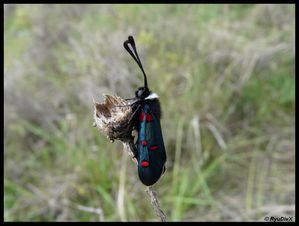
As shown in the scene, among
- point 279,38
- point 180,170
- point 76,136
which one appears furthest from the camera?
point 279,38

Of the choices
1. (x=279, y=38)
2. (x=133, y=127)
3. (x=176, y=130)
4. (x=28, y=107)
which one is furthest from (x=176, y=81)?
(x=133, y=127)

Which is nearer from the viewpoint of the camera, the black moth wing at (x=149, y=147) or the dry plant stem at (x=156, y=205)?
the dry plant stem at (x=156, y=205)

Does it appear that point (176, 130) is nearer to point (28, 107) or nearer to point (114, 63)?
point (114, 63)

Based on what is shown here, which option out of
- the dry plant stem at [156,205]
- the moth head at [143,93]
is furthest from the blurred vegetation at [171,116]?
the dry plant stem at [156,205]

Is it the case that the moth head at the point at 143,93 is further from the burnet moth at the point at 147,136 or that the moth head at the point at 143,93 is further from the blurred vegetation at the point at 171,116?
the blurred vegetation at the point at 171,116

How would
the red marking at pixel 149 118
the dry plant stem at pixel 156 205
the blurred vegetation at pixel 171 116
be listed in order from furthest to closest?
the blurred vegetation at pixel 171 116 → the red marking at pixel 149 118 → the dry plant stem at pixel 156 205

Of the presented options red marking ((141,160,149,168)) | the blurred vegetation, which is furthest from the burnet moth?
the blurred vegetation

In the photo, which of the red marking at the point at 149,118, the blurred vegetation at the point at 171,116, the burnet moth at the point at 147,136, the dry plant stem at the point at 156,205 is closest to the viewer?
the dry plant stem at the point at 156,205
